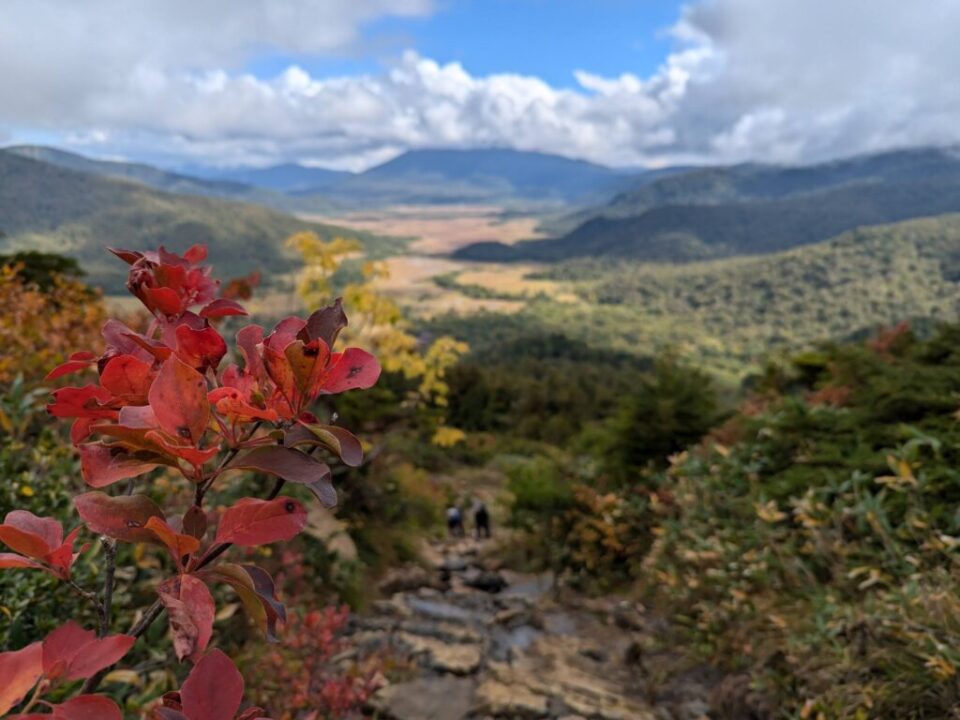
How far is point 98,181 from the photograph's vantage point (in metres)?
176

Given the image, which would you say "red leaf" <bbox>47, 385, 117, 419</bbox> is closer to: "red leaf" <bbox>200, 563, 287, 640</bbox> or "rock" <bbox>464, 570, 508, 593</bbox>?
"red leaf" <bbox>200, 563, 287, 640</bbox>

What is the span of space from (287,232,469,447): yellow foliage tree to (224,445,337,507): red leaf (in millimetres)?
5845

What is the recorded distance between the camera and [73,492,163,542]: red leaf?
29.5 inches

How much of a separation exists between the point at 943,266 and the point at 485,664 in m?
156

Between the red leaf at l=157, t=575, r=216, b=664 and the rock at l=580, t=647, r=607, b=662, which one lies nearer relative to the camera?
the red leaf at l=157, t=575, r=216, b=664

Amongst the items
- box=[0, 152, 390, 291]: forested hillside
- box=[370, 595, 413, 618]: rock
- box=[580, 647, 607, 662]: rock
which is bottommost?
box=[370, 595, 413, 618]: rock

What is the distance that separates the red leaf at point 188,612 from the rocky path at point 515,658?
302 cm

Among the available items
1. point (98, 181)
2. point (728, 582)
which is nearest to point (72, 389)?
point (728, 582)

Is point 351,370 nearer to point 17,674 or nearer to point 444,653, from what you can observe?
point 17,674

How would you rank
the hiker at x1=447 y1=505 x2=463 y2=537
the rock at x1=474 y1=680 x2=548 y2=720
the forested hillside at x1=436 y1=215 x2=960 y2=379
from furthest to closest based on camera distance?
the forested hillside at x1=436 y1=215 x2=960 y2=379, the hiker at x1=447 y1=505 x2=463 y2=537, the rock at x1=474 y1=680 x2=548 y2=720

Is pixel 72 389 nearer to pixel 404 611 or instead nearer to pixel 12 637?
pixel 12 637

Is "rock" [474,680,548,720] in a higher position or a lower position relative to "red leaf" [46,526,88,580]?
lower

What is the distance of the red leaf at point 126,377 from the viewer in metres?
0.82

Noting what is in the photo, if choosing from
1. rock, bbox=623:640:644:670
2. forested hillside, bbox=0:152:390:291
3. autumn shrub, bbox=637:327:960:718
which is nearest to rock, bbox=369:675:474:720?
rock, bbox=623:640:644:670
